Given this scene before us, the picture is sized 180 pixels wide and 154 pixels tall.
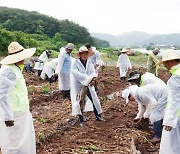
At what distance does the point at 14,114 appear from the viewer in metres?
4.75

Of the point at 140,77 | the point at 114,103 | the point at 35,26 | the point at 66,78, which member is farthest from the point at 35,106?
the point at 35,26

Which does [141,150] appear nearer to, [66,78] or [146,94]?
[146,94]

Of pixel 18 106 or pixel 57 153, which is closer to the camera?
pixel 18 106

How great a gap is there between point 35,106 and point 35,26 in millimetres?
58091

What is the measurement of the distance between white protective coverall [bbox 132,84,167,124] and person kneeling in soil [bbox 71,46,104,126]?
1.61 meters

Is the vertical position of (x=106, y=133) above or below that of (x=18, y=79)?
below

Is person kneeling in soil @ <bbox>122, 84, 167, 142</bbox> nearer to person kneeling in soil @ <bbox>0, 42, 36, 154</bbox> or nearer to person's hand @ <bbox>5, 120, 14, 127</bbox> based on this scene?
person kneeling in soil @ <bbox>0, 42, 36, 154</bbox>

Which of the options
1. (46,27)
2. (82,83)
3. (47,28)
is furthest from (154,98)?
(46,27)

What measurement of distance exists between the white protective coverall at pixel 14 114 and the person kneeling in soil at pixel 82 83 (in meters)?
2.71

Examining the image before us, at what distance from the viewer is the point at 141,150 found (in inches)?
237

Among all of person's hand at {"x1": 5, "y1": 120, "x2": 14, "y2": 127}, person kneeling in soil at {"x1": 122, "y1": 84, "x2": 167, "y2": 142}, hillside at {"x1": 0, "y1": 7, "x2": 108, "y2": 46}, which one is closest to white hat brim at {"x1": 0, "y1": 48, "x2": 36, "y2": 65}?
person's hand at {"x1": 5, "y1": 120, "x2": 14, "y2": 127}

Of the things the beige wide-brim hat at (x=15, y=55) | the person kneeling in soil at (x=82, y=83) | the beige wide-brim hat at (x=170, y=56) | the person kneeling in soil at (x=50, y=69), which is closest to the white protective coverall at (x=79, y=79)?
the person kneeling in soil at (x=82, y=83)

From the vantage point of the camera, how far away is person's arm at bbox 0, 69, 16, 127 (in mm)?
4574

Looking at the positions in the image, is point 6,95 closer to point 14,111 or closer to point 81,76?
point 14,111
